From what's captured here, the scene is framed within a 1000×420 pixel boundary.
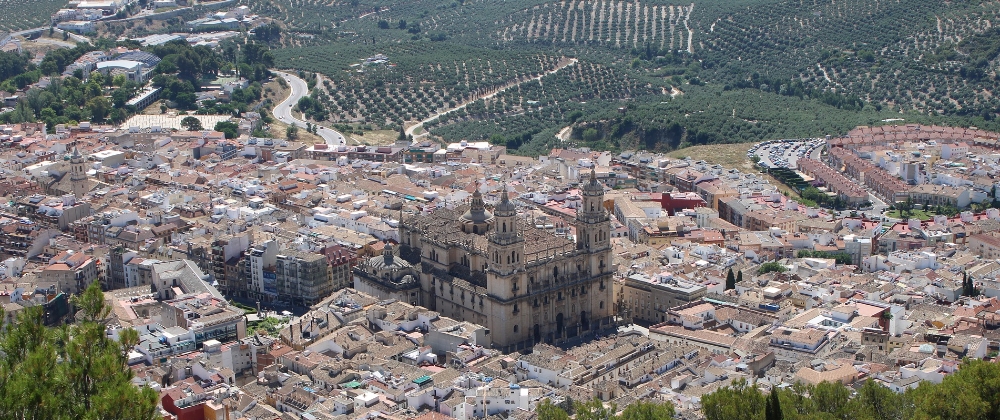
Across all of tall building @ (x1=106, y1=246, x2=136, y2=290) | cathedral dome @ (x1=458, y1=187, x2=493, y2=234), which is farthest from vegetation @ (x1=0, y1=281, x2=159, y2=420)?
tall building @ (x1=106, y1=246, x2=136, y2=290)

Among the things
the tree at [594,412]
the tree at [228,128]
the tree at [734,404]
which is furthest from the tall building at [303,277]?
the tree at [228,128]

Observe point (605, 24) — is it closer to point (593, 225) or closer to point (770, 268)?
point (770, 268)

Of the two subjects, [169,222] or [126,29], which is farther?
[126,29]

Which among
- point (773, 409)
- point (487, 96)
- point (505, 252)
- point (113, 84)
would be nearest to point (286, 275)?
point (505, 252)

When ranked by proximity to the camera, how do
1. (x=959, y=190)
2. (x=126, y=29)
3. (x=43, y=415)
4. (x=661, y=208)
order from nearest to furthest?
(x=43, y=415)
(x=661, y=208)
(x=959, y=190)
(x=126, y=29)

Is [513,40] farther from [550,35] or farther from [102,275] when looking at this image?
[102,275]

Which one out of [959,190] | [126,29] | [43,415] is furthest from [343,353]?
[126,29]
